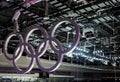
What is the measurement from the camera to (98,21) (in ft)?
47.0

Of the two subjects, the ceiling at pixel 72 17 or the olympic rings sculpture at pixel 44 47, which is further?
the ceiling at pixel 72 17

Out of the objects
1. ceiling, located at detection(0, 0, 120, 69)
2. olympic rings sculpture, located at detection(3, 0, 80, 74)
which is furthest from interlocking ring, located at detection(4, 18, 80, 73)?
ceiling, located at detection(0, 0, 120, 69)

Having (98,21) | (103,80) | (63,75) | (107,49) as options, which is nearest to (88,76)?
(103,80)

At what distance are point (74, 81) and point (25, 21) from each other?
16.7 metres

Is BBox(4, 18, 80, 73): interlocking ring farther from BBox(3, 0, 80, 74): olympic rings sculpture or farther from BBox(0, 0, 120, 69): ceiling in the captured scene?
BBox(0, 0, 120, 69): ceiling

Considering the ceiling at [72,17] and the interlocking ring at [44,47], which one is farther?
the ceiling at [72,17]

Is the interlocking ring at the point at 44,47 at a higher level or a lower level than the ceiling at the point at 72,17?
lower

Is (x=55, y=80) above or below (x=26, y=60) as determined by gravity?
below

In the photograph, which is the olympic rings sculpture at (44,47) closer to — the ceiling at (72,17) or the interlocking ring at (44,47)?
the interlocking ring at (44,47)

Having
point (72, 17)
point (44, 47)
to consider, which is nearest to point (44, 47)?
point (44, 47)

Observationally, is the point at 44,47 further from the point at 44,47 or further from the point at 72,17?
the point at 72,17

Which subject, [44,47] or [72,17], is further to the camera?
[72,17]

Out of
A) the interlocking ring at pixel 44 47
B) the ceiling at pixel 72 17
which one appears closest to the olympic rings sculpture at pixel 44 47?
the interlocking ring at pixel 44 47

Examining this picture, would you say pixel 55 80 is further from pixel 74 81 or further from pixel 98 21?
pixel 98 21
